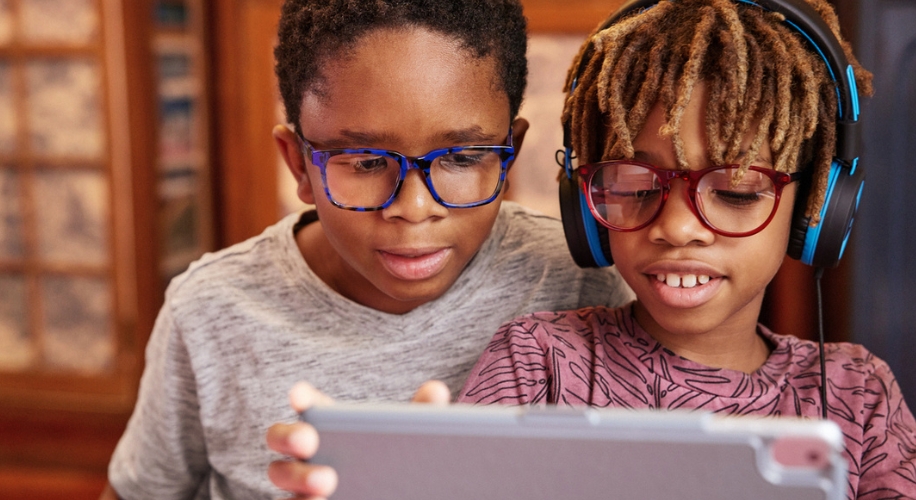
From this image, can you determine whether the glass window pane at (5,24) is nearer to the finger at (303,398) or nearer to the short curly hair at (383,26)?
the short curly hair at (383,26)

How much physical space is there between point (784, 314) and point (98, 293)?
208cm

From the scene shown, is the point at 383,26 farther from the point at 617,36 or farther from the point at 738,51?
the point at 738,51

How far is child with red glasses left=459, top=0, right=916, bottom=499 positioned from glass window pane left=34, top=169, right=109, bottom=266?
2.06 metres

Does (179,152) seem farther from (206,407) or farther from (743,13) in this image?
(743,13)

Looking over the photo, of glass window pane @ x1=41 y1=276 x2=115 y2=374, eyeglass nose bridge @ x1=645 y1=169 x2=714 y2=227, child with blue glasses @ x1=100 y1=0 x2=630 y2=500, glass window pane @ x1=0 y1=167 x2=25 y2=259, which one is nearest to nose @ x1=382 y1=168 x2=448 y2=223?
child with blue glasses @ x1=100 y1=0 x2=630 y2=500

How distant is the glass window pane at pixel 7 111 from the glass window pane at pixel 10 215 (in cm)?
8

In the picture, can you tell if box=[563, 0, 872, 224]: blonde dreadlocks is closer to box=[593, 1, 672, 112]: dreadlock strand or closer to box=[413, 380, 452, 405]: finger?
box=[593, 1, 672, 112]: dreadlock strand

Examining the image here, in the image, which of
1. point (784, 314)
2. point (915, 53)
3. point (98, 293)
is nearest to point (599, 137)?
point (915, 53)

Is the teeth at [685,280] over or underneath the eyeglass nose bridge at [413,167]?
underneath

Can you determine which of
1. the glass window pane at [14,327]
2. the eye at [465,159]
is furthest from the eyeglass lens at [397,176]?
the glass window pane at [14,327]

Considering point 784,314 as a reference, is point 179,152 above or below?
above

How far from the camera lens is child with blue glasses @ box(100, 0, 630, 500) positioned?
3.24 feet

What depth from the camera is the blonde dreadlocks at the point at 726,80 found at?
866 millimetres

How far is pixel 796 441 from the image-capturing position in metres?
0.54
